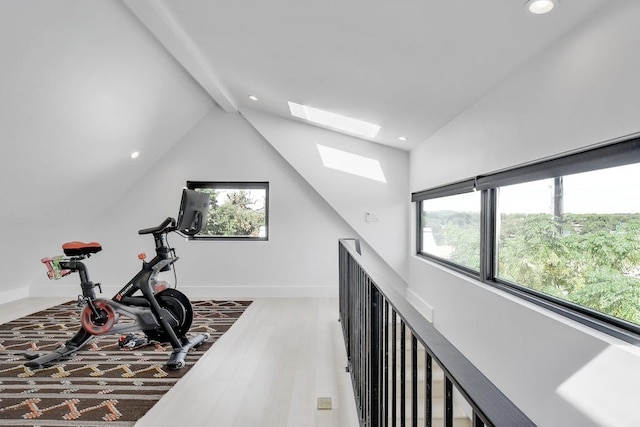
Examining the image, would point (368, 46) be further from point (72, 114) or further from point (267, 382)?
point (72, 114)

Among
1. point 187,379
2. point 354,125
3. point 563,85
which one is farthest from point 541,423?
point 354,125

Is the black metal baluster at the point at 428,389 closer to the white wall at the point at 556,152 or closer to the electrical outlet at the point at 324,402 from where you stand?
the white wall at the point at 556,152

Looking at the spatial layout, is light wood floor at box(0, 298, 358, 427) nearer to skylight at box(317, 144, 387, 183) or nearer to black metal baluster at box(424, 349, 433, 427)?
black metal baluster at box(424, 349, 433, 427)

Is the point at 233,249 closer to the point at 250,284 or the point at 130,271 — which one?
the point at 250,284

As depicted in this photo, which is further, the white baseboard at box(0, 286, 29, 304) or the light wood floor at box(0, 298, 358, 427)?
the white baseboard at box(0, 286, 29, 304)

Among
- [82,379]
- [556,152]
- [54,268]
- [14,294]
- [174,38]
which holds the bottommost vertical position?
[82,379]

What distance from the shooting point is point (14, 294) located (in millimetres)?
5023

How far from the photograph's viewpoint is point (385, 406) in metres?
1.41

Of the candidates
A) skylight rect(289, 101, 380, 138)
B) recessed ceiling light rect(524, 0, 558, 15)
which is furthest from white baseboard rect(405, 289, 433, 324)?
recessed ceiling light rect(524, 0, 558, 15)

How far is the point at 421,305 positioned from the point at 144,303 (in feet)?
9.72

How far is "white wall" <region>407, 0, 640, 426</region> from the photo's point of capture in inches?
56.4

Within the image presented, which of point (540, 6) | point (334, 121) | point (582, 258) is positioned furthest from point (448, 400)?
point (334, 121)

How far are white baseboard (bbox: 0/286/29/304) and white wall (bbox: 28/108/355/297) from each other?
0.89 meters

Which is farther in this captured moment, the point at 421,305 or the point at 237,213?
→ the point at 237,213
